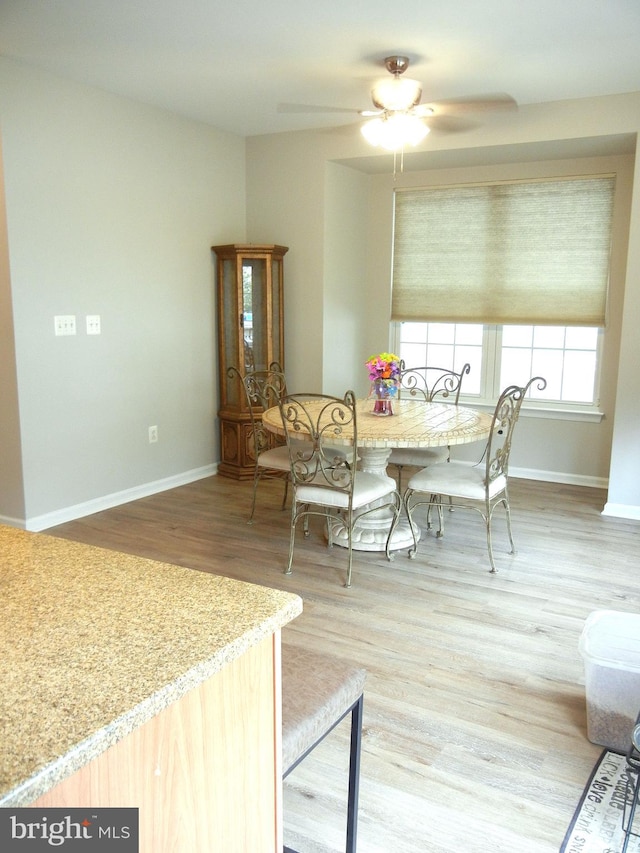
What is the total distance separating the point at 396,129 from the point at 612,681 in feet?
9.65

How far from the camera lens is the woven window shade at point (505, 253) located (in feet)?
17.3

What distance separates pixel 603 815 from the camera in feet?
6.57

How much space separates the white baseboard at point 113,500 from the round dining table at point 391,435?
137 centimetres

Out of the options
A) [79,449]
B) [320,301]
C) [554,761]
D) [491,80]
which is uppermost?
[491,80]

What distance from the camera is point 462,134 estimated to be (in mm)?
4809

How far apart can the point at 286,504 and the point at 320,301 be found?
1650mm

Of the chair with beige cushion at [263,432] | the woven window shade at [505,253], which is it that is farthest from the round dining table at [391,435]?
the woven window shade at [505,253]

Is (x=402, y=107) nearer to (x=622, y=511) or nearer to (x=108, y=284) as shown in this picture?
(x=108, y=284)

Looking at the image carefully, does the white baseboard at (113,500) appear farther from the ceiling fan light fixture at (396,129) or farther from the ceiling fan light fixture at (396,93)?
the ceiling fan light fixture at (396,93)

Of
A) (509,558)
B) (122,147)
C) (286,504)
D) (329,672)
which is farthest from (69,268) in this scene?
(329,672)

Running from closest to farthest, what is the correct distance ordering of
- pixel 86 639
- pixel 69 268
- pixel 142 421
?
pixel 86 639 < pixel 69 268 < pixel 142 421

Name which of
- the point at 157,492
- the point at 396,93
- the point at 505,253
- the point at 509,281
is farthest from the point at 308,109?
the point at 157,492

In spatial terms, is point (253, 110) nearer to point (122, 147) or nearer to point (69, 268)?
point (122, 147)

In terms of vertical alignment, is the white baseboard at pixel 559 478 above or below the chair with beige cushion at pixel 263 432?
below
